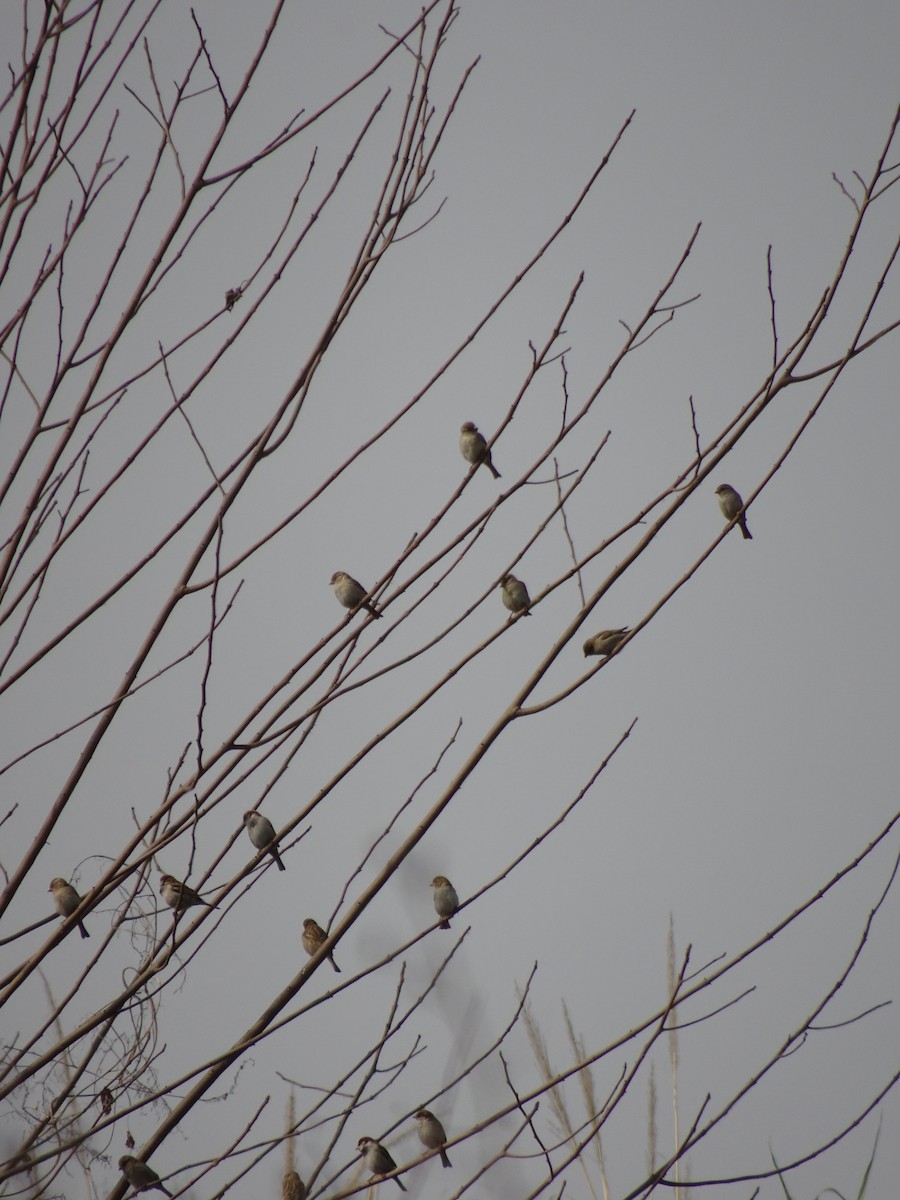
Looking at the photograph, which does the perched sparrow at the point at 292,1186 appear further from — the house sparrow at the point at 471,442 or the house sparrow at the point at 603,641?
the house sparrow at the point at 471,442

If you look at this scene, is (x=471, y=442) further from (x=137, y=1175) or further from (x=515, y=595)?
(x=137, y=1175)

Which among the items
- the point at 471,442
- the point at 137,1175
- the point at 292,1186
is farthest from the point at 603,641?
the point at 137,1175

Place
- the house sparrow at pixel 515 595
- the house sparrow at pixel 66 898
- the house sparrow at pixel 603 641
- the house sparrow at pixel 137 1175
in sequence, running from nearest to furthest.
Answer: the house sparrow at pixel 137 1175 → the house sparrow at pixel 66 898 → the house sparrow at pixel 603 641 → the house sparrow at pixel 515 595

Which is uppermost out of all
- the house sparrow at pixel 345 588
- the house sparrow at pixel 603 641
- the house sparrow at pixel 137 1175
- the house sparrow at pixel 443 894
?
the house sparrow at pixel 345 588

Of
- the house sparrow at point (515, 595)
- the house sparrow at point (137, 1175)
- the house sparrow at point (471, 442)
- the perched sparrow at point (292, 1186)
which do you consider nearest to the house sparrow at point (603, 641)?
the house sparrow at point (515, 595)

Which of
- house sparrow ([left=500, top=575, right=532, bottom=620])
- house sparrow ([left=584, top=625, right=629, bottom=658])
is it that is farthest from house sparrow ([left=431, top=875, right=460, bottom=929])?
house sparrow ([left=584, top=625, right=629, bottom=658])

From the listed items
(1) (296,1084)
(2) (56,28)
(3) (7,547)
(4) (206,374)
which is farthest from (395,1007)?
(2) (56,28)

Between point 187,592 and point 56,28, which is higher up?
point 56,28

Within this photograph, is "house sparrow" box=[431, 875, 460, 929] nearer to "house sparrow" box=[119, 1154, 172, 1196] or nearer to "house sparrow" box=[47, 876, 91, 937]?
"house sparrow" box=[47, 876, 91, 937]

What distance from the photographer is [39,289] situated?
2.27m

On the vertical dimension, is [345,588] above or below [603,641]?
above

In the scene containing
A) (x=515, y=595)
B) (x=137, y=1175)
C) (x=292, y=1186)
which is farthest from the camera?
(x=515, y=595)

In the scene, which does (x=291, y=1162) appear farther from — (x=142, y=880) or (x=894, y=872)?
(x=894, y=872)

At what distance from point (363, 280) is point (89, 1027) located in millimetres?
1529
